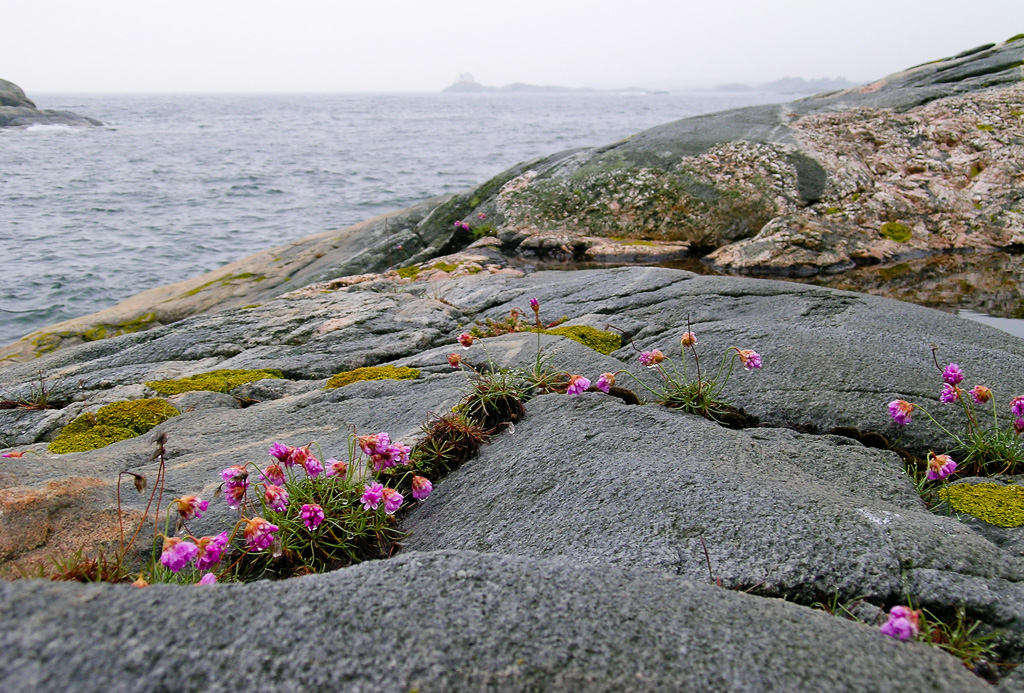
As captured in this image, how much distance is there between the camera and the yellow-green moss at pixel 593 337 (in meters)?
5.26

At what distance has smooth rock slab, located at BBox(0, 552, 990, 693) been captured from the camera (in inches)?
58.3

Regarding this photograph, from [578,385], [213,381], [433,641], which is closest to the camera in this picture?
[433,641]

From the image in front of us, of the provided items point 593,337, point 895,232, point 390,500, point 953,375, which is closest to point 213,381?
point 390,500

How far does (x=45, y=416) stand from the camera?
5.04 m

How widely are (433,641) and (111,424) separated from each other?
161 inches

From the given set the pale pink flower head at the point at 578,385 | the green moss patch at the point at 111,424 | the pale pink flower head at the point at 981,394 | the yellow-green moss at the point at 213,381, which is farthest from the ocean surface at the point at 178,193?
the pale pink flower head at the point at 981,394

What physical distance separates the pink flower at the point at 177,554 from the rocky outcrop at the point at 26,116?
243ft

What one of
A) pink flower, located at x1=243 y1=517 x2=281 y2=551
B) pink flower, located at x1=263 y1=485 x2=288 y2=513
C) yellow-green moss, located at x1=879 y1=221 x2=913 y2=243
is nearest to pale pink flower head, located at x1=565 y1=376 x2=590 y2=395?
pink flower, located at x1=263 y1=485 x2=288 y2=513

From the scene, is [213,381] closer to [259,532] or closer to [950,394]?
[259,532]

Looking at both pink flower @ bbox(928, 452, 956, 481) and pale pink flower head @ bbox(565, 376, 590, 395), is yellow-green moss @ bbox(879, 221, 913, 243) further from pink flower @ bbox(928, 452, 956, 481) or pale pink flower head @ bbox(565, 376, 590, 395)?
pale pink flower head @ bbox(565, 376, 590, 395)

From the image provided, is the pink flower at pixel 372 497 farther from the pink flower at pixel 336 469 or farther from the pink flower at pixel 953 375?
the pink flower at pixel 953 375

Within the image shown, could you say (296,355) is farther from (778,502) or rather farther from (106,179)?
(106,179)

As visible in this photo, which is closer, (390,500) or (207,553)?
(207,553)

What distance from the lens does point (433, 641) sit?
1.67m
